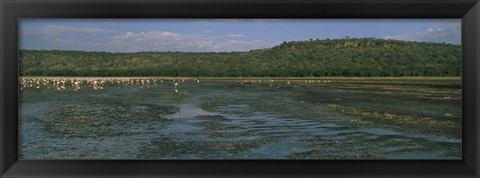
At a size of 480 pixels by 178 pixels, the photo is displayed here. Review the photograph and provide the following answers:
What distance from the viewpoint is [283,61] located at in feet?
16.8

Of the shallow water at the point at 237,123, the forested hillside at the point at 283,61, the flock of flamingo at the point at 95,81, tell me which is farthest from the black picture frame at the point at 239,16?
the forested hillside at the point at 283,61

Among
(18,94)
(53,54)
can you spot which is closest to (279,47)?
(53,54)

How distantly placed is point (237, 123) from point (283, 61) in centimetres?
134

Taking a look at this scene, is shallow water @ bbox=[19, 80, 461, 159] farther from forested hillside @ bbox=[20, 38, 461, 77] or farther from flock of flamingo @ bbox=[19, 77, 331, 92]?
forested hillside @ bbox=[20, 38, 461, 77]

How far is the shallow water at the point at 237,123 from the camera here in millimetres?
3535

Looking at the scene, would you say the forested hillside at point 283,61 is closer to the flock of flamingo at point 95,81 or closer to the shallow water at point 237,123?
the flock of flamingo at point 95,81

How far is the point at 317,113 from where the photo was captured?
4.34m

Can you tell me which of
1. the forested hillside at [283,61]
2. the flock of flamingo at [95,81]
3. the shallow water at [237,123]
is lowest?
the shallow water at [237,123]

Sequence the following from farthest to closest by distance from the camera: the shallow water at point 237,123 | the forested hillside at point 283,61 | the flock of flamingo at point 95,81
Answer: the forested hillside at point 283,61
the flock of flamingo at point 95,81
the shallow water at point 237,123

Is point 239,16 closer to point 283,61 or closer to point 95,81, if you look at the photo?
point 283,61

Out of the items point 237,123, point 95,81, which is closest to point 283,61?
point 237,123

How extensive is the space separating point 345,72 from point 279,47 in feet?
3.03

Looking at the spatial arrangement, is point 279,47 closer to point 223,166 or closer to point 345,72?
point 345,72

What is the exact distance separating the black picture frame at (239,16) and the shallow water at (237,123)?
180mm
